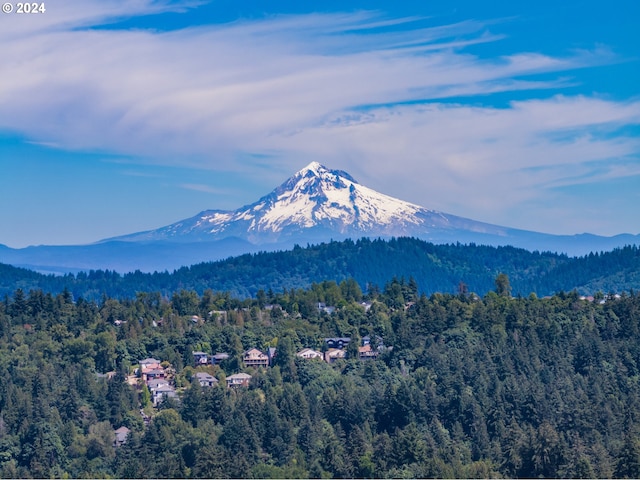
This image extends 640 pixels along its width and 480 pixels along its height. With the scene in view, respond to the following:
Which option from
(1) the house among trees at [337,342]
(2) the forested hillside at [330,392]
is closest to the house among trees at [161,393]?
(2) the forested hillside at [330,392]

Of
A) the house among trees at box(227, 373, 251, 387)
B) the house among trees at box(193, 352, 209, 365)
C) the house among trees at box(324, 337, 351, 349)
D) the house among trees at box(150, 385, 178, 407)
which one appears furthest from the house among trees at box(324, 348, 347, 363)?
the house among trees at box(150, 385, 178, 407)

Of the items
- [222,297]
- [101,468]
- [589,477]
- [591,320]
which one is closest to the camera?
[589,477]

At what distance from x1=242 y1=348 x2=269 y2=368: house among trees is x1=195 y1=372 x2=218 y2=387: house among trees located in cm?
443

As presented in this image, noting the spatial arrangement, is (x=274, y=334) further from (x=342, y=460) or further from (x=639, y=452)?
(x=639, y=452)

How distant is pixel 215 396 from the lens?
78.6 metres

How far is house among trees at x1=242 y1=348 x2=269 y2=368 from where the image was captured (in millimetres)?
90625

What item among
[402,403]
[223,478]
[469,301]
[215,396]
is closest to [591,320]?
[469,301]

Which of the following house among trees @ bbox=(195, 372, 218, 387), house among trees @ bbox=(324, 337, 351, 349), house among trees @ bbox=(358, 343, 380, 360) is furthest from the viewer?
house among trees @ bbox=(324, 337, 351, 349)

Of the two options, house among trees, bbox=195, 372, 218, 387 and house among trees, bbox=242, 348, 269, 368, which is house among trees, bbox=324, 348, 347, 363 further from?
house among trees, bbox=195, 372, 218, 387

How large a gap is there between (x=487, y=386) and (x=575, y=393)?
5.55 metres

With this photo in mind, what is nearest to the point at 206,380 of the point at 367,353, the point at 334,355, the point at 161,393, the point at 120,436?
the point at 161,393

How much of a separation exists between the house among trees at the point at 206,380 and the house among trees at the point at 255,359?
4.43m

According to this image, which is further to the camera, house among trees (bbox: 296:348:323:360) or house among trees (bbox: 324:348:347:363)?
house among trees (bbox: 324:348:347:363)

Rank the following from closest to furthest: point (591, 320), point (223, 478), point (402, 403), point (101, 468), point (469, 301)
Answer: point (223, 478) < point (101, 468) < point (402, 403) < point (591, 320) < point (469, 301)
